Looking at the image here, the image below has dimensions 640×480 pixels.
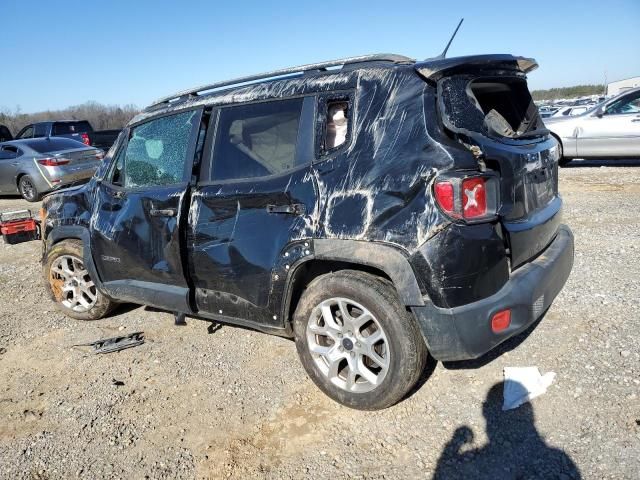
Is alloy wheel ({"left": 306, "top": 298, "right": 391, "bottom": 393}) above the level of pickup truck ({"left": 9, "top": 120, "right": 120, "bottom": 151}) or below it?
below

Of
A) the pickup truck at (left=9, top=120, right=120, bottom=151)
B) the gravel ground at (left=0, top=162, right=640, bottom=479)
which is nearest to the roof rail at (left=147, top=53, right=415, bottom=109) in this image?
the gravel ground at (left=0, top=162, right=640, bottom=479)

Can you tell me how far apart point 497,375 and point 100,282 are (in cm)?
326

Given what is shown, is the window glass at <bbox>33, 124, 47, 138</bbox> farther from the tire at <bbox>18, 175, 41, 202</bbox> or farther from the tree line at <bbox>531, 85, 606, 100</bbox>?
the tree line at <bbox>531, 85, 606, 100</bbox>

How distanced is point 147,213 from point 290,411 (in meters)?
1.78

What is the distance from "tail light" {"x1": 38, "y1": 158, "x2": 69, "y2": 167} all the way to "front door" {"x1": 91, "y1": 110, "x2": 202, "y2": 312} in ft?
25.7

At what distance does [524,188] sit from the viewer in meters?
2.78

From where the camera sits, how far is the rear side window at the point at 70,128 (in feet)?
55.7

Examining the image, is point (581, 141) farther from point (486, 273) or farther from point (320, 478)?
point (320, 478)

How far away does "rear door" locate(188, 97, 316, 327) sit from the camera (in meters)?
2.94

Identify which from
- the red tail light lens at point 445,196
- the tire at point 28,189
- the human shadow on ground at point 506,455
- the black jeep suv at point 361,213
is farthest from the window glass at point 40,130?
the human shadow on ground at point 506,455

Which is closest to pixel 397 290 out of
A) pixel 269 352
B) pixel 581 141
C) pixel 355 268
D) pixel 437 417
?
pixel 355 268

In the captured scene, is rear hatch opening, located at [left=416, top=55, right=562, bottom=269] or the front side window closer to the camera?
rear hatch opening, located at [left=416, top=55, right=562, bottom=269]

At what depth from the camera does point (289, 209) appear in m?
2.92

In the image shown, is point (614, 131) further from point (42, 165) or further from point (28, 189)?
point (28, 189)
